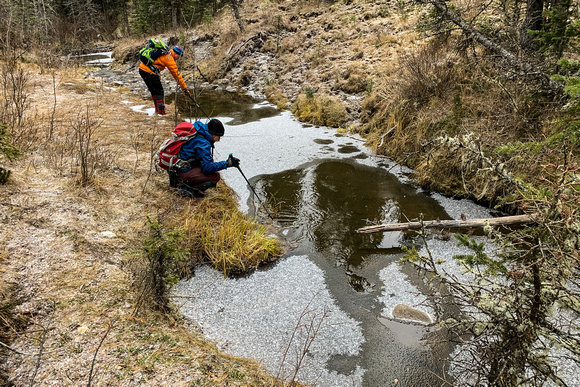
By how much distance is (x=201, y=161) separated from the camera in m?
4.07

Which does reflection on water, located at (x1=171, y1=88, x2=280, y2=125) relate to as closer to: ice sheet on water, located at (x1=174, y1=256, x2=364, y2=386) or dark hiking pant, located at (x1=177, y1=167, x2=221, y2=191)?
dark hiking pant, located at (x1=177, y1=167, x2=221, y2=191)

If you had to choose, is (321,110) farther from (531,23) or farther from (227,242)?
(227,242)

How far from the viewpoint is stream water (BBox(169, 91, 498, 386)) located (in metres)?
2.51

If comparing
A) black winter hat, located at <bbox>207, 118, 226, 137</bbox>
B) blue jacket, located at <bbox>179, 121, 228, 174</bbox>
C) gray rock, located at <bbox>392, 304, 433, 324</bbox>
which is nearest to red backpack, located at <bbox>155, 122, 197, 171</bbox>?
blue jacket, located at <bbox>179, 121, 228, 174</bbox>

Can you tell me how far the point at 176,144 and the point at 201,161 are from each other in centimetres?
38

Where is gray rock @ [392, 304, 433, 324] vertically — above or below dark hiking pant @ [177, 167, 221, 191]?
below

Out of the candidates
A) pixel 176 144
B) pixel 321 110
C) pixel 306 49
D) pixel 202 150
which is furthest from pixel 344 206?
pixel 306 49

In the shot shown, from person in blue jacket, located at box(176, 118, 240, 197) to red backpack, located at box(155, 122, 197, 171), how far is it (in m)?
0.06

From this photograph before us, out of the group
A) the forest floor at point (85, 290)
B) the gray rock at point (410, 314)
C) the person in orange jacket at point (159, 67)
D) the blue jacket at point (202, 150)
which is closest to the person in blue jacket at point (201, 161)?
the blue jacket at point (202, 150)

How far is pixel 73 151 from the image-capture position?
4.87 meters

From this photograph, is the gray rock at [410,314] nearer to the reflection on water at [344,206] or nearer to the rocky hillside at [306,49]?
the reflection on water at [344,206]

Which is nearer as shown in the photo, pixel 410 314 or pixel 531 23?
pixel 410 314

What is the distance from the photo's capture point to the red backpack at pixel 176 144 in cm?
404

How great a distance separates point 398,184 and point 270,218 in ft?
7.73
